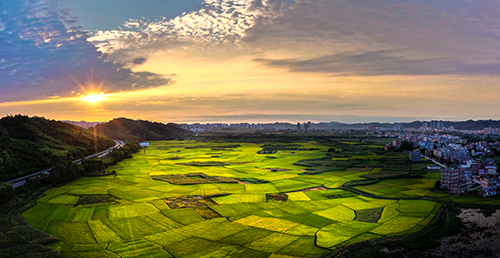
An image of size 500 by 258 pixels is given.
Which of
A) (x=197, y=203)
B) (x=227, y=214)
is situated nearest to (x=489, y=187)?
(x=227, y=214)

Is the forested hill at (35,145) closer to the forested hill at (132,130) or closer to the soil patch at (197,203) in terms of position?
the soil patch at (197,203)

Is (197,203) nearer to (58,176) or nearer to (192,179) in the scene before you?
(192,179)

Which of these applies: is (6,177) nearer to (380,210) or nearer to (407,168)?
(380,210)

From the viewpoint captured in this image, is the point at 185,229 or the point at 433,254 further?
the point at 185,229

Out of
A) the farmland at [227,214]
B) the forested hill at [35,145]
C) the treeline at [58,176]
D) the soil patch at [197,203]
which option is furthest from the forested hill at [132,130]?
the soil patch at [197,203]

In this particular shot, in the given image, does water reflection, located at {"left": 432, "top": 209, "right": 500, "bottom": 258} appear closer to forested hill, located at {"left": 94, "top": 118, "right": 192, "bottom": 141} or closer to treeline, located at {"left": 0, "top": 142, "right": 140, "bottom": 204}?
treeline, located at {"left": 0, "top": 142, "right": 140, "bottom": 204}

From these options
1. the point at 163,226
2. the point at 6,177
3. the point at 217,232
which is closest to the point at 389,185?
the point at 217,232

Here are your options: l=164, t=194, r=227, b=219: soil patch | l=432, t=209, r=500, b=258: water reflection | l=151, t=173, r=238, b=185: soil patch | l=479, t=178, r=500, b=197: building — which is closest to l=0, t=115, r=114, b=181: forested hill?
l=151, t=173, r=238, b=185: soil patch
